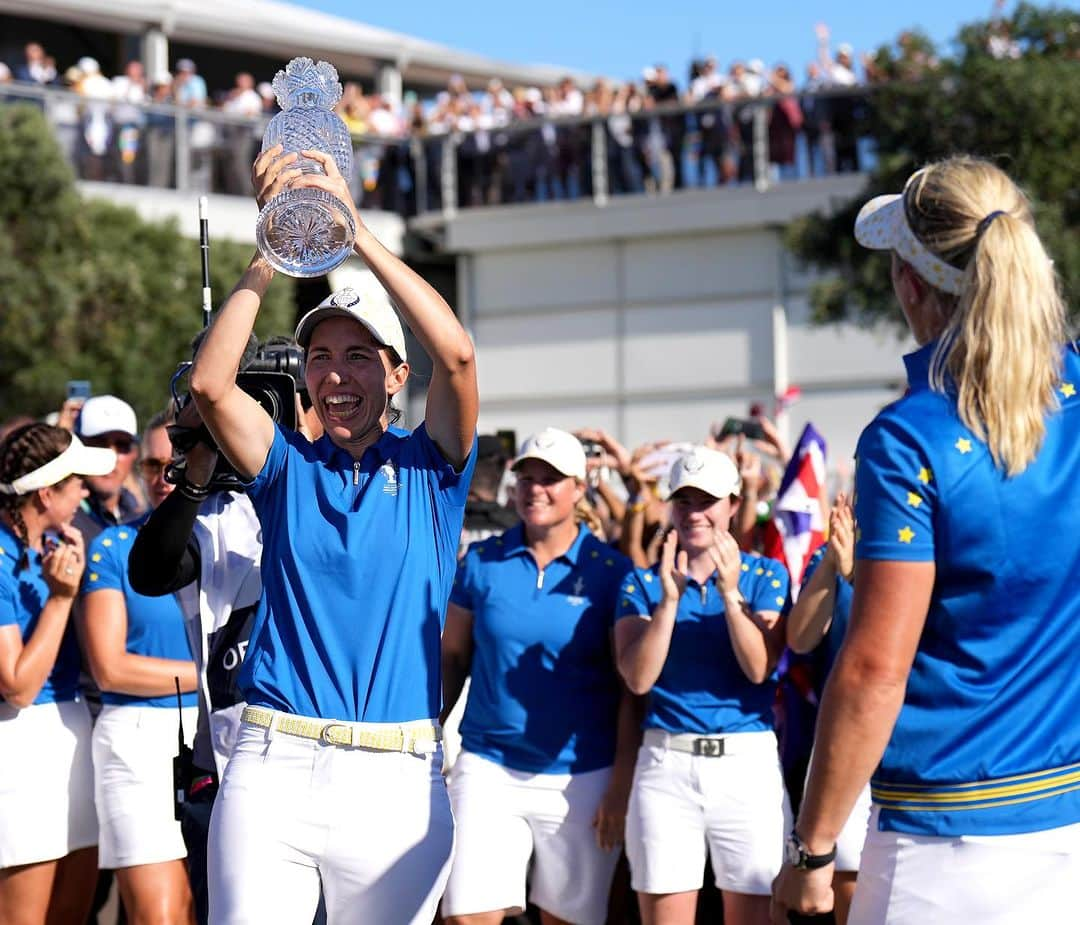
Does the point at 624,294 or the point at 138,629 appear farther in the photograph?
the point at 624,294

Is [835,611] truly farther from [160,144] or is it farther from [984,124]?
[160,144]

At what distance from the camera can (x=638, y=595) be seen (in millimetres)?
6379

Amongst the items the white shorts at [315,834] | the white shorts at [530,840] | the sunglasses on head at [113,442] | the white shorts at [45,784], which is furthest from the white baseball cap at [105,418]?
the white shorts at [315,834]

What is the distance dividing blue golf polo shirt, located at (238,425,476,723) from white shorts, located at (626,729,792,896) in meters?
2.33

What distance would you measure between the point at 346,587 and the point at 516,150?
22.6 m

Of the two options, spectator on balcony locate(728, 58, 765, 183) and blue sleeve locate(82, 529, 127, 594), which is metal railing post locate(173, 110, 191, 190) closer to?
spectator on balcony locate(728, 58, 765, 183)

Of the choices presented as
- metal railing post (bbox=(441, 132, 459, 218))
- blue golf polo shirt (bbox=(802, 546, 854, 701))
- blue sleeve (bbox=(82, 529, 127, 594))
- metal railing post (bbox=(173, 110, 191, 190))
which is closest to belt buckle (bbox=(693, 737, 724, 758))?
blue golf polo shirt (bbox=(802, 546, 854, 701))

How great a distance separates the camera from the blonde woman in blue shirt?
3.12m

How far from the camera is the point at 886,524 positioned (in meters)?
3.12

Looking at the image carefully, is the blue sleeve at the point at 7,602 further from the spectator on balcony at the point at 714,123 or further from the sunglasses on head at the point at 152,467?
the spectator on balcony at the point at 714,123

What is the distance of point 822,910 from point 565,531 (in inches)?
138

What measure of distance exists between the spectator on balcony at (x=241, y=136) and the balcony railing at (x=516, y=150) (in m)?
0.02

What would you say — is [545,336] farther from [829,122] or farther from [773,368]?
[829,122]

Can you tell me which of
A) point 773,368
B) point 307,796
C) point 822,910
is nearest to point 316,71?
point 307,796
